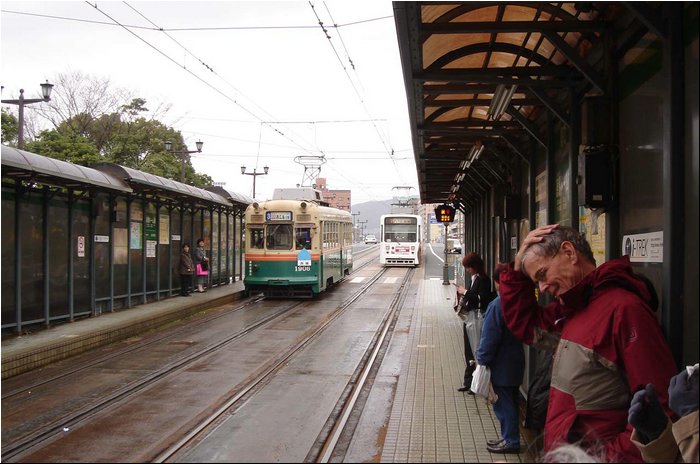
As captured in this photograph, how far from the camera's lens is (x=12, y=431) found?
6062 mm

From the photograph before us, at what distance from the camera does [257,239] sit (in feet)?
62.7

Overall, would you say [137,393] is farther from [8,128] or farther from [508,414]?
[8,128]

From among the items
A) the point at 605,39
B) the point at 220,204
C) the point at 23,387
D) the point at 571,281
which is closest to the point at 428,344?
the point at 23,387

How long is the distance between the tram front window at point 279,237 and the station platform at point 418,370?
270cm

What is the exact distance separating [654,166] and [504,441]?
2537mm

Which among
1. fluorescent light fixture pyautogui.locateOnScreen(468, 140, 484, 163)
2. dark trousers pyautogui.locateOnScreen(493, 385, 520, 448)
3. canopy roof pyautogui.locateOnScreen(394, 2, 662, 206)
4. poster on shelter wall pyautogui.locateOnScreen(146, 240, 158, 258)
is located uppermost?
canopy roof pyautogui.locateOnScreen(394, 2, 662, 206)

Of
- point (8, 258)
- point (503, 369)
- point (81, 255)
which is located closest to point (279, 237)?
point (81, 255)

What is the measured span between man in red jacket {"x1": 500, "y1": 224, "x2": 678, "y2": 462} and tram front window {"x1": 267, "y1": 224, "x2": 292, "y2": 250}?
52.0 feet

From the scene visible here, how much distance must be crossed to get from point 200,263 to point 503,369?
14.5 meters

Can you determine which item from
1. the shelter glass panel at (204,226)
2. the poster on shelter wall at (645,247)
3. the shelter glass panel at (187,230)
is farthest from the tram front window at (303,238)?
the poster on shelter wall at (645,247)

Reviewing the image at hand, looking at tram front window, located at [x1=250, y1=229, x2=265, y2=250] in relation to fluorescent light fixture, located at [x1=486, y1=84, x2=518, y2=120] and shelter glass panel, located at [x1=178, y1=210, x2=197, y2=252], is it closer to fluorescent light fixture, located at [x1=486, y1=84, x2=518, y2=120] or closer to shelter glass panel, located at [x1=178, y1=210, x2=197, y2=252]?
shelter glass panel, located at [x1=178, y1=210, x2=197, y2=252]

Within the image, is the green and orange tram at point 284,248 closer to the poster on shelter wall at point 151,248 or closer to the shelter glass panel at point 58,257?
the poster on shelter wall at point 151,248

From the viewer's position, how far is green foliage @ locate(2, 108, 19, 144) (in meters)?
25.9

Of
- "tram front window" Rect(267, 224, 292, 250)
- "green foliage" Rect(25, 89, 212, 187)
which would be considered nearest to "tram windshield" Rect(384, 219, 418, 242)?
"green foliage" Rect(25, 89, 212, 187)
